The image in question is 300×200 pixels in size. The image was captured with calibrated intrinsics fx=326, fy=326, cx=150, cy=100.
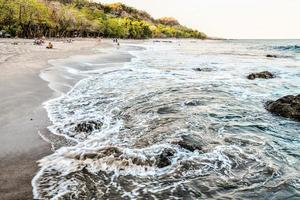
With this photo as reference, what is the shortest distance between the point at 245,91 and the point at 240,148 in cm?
887

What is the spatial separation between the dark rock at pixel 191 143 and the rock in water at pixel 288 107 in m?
4.03

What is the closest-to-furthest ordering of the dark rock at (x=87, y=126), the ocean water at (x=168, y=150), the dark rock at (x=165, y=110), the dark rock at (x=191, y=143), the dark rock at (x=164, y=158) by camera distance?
1. the ocean water at (x=168, y=150)
2. the dark rock at (x=164, y=158)
3. the dark rock at (x=191, y=143)
4. the dark rock at (x=87, y=126)
5. the dark rock at (x=165, y=110)

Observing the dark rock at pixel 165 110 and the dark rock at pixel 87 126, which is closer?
the dark rock at pixel 87 126

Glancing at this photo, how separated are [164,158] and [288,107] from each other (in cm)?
598

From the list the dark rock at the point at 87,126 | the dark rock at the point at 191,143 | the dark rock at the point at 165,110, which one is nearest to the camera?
the dark rock at the point at 191,143

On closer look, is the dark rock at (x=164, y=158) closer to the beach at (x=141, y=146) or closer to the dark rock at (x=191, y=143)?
the beach at (x=141, y=146)

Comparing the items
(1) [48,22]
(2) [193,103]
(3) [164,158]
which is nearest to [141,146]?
(3) [164,158]

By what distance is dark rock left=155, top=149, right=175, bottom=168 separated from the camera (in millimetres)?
6186

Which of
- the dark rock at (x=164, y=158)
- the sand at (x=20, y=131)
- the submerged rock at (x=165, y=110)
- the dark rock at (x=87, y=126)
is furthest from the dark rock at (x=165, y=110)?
the dark rock at (x=164, y=158)

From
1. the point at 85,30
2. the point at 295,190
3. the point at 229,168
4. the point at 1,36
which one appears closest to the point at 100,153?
the point at 229,168

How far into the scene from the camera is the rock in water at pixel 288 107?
10.2 metres

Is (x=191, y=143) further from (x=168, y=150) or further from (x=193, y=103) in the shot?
(x=193, y=103)

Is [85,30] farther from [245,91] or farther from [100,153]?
[100,153]

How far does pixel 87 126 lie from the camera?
8602 mm
